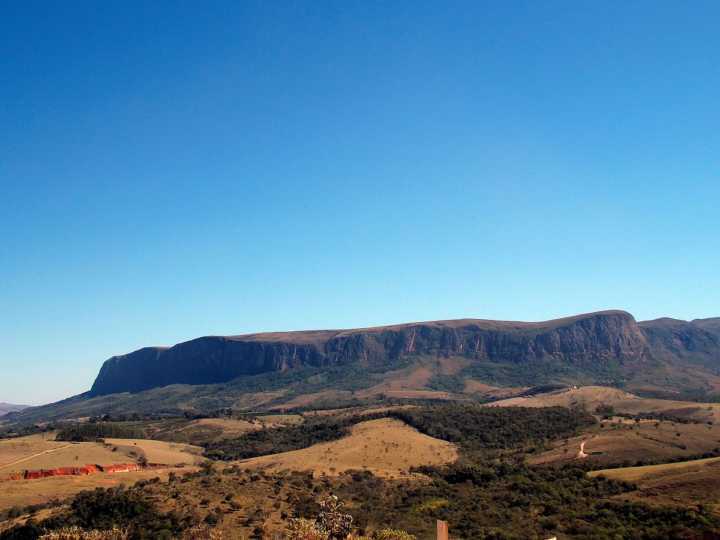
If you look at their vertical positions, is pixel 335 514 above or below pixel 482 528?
above

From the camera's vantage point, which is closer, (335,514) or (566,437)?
(335,514)

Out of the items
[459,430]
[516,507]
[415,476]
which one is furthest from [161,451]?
[516,507]

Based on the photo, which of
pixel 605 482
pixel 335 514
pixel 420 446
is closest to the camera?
pixel 335 514

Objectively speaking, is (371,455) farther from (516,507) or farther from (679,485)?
(679,485)

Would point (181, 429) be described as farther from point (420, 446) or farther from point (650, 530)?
point (650, 530)

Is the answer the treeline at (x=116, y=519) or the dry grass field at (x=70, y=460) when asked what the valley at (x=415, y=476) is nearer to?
the treeline at (x=116, y=519)

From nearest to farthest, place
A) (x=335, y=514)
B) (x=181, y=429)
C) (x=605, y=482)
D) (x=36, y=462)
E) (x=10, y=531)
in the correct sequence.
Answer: (x=335, y=514)
(x=10, y=531)
(x=605, y=482)
(x=36, y=462)
(x=181, y=429)

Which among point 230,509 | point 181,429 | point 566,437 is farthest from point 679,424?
point 181,429
